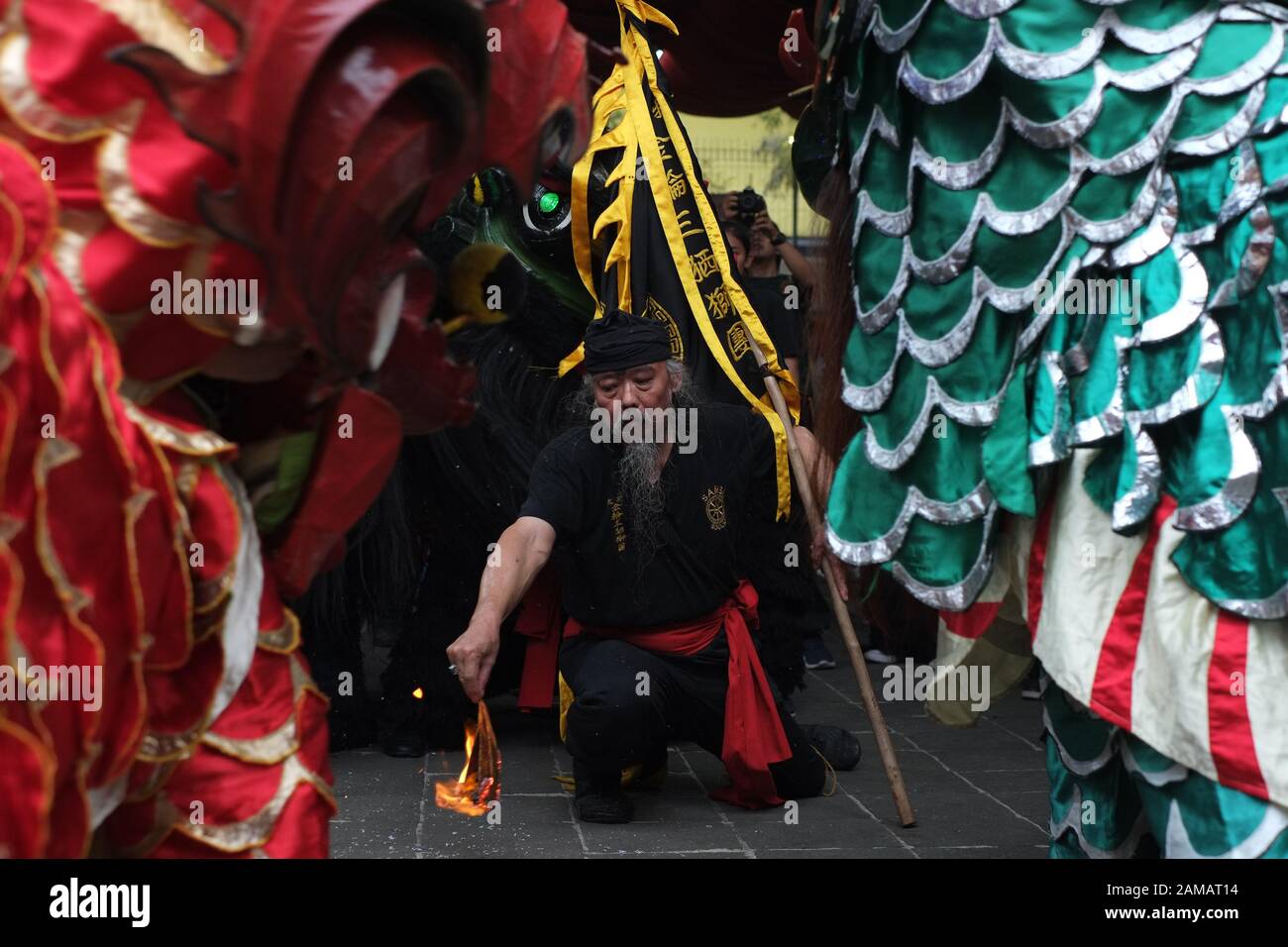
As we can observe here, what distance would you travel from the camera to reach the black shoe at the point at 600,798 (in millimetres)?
3652

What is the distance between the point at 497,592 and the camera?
335 centimetres

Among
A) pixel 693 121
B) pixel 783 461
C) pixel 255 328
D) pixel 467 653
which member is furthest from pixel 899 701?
pixel 693 121

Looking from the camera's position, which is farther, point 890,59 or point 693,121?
point 693,121

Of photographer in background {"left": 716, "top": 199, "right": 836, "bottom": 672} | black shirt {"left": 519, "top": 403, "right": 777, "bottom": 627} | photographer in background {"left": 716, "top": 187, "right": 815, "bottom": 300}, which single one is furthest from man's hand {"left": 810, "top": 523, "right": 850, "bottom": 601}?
photographer in background {"left": 716, "top": 187, "right": 815, "bottom": 300}

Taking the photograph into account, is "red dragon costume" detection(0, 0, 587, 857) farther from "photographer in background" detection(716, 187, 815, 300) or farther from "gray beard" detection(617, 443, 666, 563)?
"photographer in background" detection(716, 187, 815, 300)

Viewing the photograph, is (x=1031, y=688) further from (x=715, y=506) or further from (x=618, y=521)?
(x=618, y=521)

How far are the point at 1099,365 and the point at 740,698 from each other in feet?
6.09

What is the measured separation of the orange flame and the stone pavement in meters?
0.07

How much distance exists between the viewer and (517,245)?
4348 mm

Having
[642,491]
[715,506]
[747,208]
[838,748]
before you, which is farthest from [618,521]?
[747,208]

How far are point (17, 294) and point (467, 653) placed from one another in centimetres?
175

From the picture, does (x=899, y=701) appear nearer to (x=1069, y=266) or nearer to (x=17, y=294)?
(x=1069, y=266)

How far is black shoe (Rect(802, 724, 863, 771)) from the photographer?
4137 millimetres

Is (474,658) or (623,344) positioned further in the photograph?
(623,344)
